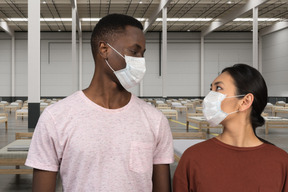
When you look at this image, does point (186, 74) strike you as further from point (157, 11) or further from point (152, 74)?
point (157, 11)

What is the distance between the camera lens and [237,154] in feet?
5.79

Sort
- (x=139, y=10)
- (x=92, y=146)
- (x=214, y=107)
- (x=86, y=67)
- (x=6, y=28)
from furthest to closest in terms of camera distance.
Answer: (x=86, y=67), (x=6, y=28), (x=139, y=10), (x=214, y=107), (x=92, y=146)

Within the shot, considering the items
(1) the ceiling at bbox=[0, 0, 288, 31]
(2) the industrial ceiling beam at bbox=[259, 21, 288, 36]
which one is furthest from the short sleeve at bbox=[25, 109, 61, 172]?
(2) the industrial ceiling beam at bbox=[259, 21, 288, 36]

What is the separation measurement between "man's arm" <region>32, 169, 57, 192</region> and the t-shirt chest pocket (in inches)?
12.7

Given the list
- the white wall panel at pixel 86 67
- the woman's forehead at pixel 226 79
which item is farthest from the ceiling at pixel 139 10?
the woman's forehead at pixel 226 79

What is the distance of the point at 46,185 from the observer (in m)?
1.36

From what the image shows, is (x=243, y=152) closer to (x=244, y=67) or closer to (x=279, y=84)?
(x=244, y=67)

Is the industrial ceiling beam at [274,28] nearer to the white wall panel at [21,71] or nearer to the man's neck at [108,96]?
the white wall panel at [21,71]

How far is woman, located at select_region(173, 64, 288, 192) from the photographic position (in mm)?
1696

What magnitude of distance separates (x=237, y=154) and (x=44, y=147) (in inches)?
38.1

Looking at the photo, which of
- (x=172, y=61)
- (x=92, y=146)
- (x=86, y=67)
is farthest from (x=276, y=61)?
(x=92, y=146)

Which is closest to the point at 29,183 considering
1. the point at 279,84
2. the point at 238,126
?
the point at 238,126

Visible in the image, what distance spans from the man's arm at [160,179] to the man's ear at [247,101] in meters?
0.61

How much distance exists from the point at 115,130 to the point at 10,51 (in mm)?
30770
